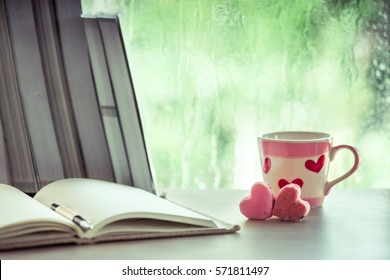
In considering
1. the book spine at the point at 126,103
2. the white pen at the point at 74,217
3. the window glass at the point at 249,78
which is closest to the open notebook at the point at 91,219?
the white pen at the point at 74,217

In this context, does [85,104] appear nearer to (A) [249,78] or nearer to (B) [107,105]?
(B) [107,105]

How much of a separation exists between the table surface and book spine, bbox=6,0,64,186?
0.24 meters

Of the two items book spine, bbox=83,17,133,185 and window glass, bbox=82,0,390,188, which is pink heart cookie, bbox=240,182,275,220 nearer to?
book spine, bbox=83,17,133,185

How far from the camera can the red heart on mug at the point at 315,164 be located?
3.01 ft

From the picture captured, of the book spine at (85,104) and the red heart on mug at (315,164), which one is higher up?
the book spine at (85,104)

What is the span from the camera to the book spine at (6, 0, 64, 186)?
3.31 ft

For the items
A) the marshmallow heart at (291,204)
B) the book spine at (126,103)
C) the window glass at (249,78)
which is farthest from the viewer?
the window glass at (249,78)

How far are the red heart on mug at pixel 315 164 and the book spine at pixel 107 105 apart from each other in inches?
10.0

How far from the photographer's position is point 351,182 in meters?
1.54

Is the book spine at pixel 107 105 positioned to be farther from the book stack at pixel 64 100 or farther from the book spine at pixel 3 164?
the book spine at pixel 3 164

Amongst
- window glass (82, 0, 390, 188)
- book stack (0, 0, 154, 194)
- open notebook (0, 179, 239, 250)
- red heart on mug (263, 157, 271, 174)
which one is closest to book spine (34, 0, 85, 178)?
book stack (0, 0, 154, 194)

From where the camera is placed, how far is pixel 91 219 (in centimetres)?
77

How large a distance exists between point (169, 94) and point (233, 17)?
0.21 metres
